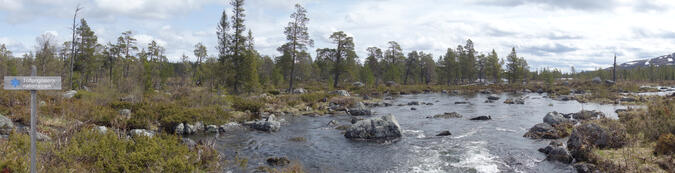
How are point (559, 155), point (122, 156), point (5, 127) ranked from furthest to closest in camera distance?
1. point (5, 127)
2. point (559, 155)
3. point (122, 156)

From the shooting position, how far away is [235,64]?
3812 centimetres

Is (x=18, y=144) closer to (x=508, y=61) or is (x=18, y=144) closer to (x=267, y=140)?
(x=267, y=140)

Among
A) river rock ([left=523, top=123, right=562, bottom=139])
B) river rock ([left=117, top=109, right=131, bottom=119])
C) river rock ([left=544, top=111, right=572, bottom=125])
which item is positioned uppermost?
river rock ([left=117, top=109, right=131, bottom=119])

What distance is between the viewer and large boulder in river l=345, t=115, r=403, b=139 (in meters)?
17.0

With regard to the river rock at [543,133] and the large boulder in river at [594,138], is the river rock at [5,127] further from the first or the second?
the river rock at [543,133]

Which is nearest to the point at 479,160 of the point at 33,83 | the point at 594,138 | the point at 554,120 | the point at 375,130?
the point at 594,138

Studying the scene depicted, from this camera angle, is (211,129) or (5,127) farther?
(211,129)

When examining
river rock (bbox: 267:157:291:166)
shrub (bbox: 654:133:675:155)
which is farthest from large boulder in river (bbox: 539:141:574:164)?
river rock (bbox: 267:157:291:166)

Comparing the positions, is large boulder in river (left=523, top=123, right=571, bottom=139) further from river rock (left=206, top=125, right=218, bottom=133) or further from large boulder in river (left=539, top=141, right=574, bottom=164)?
river rock (left=206, top=125, right=218, bottom=133)

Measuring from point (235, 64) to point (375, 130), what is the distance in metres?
24.6

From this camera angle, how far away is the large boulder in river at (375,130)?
17031 millimetres

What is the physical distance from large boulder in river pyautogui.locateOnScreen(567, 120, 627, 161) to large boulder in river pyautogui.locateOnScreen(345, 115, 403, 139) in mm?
6896

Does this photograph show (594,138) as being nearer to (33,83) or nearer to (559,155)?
(559,155)

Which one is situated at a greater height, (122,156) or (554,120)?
(122,156)
